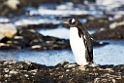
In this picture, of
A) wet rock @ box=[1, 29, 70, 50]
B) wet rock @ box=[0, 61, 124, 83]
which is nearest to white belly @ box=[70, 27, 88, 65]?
wet rock @ box=[0, 61, 124, 83]

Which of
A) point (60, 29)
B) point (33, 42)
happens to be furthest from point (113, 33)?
point (60, 29)

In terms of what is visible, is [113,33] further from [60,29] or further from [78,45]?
[78,45]

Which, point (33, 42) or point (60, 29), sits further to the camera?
point (60, 29)

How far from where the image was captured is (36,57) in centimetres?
1927

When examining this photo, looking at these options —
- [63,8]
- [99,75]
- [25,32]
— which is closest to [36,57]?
[25,32]

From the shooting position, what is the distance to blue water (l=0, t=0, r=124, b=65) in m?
18.2

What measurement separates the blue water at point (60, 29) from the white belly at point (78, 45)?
385 cm

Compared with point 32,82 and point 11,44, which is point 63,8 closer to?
point 11,44

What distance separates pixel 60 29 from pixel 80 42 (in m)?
17.7

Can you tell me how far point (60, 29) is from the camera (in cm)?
3005

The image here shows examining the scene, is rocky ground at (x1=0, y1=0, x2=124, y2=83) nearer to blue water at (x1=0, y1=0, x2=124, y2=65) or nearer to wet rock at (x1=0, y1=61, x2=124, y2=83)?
wet rock at (x1=0, y1=61, x2=124, y2=83)

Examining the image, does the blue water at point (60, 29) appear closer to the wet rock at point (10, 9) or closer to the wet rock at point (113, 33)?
the wet rock at point (10, 9)

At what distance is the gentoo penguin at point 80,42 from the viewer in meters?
12.3

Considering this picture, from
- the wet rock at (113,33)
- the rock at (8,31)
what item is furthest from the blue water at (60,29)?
the rock at (8,31)
